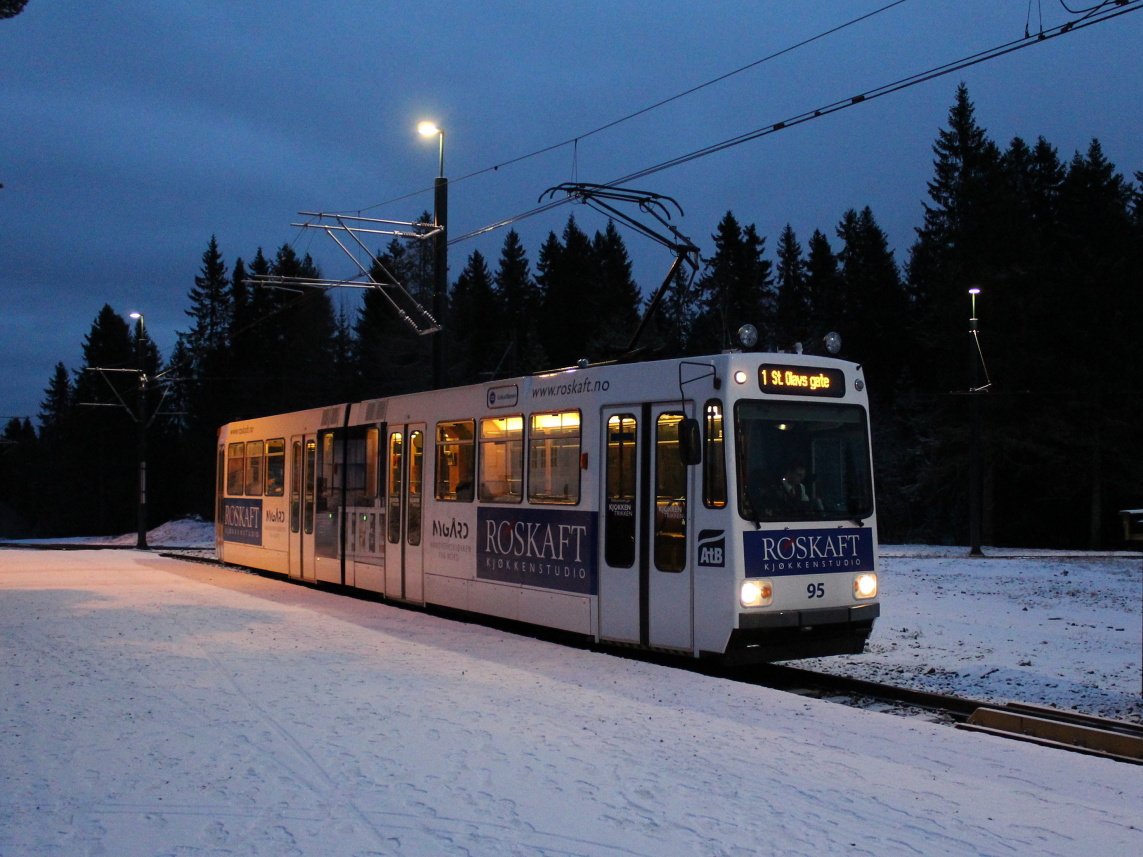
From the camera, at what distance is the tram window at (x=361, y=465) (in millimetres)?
16438

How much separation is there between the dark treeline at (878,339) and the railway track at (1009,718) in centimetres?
356

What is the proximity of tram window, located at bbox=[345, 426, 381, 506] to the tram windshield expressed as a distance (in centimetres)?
Answer: 787

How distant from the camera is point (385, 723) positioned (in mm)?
7277

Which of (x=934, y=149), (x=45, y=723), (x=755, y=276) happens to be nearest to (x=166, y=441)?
(x=755, y=276)

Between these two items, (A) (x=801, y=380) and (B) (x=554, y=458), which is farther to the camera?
(B) (x=554, y=458)

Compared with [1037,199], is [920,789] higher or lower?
lower

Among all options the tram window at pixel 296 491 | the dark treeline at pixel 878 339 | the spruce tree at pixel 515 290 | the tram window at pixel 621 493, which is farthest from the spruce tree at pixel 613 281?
the tram window at pixel 621 493

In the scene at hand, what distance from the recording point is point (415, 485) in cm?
1520

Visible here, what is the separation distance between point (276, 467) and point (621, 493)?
11.6 m

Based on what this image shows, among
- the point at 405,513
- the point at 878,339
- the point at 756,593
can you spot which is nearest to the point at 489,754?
the point at 756,593

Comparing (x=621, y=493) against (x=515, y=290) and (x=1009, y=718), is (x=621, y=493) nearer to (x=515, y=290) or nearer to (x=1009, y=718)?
(x=1009, y=718)

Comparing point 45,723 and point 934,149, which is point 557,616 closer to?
point 45,723

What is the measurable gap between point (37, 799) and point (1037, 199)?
55.1m

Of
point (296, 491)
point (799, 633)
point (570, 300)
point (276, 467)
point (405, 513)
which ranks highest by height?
point (570, 300)
